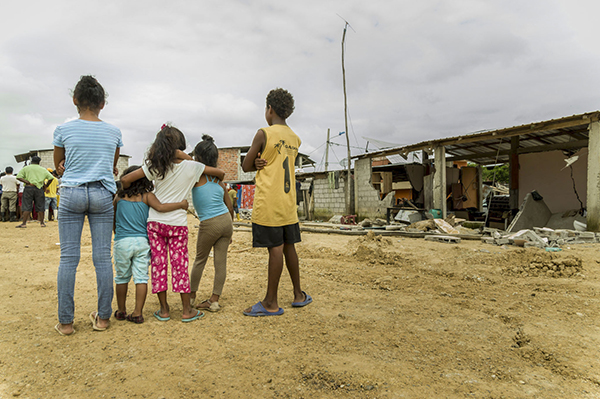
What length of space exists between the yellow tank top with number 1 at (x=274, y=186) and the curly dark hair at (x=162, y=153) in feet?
2.18

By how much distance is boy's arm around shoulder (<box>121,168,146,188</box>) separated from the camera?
253 centimetres

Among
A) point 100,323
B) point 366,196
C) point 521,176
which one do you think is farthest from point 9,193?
point 521,176

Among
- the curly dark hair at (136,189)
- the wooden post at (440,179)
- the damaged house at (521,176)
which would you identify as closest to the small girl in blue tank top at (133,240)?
the curly dark hair at (136,189)

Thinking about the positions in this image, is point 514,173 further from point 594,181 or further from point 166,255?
point 166,255

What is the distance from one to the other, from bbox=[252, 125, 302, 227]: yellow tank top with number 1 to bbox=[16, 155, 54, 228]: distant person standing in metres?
8.20

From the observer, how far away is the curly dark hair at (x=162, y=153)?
2.53m

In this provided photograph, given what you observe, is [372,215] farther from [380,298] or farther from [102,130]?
[102,130]

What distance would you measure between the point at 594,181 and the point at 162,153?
9001 millimetres

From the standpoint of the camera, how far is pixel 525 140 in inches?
448

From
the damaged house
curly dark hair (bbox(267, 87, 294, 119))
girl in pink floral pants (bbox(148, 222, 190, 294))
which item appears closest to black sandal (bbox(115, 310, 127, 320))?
girl in pink floral pants (bbox(148, 222, 190, 294))

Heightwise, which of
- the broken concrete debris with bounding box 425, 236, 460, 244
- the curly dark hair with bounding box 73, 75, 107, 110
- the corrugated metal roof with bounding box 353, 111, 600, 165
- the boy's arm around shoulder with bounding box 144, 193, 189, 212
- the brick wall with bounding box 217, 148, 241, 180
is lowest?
the broken concrete debris with bounding box 425, 236, 460, 244

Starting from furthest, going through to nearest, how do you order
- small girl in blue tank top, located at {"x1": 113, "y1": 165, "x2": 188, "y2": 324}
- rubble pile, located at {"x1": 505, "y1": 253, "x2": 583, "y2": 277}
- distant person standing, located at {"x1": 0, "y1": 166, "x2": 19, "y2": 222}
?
distant person standing, located at {"x1": 0, "y1": 166, "x2": 19, "y2": 222} → rubble pile, located at {"x1": 505, "y1": 253, "x2": 583, "y2": 277} → small girl in blue tank top, located at {"x1": 113, "y1": 165, "x2": 188, "y2": 324}

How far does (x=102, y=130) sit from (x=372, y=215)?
38.3 ft

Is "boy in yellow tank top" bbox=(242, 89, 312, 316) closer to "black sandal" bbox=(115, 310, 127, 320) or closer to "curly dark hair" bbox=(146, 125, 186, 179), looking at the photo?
"curly dark hair" bbox=(146, 125, 186, 179)
